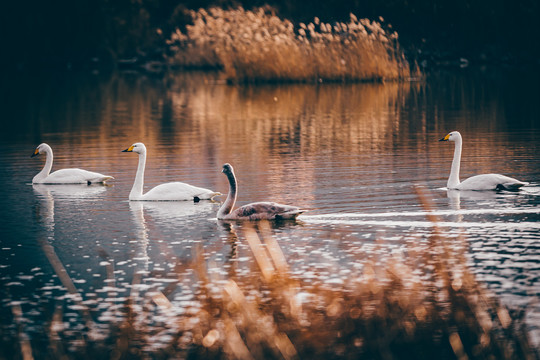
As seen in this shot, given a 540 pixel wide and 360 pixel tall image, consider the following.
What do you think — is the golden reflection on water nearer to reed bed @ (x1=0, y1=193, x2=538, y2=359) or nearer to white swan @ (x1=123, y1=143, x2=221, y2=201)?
white swan @ (x1=123, y1=143, x2=221, y2=201)

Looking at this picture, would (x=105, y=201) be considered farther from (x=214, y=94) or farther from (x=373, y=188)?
(x=214, y=94)

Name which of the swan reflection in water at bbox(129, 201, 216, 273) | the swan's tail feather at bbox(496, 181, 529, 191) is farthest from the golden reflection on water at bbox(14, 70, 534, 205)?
the swan's tail feather at bbox(496, 181, 529, 191)

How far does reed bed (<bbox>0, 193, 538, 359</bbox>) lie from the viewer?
25.0 feet

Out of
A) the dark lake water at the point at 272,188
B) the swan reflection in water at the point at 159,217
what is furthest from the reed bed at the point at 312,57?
the swan reflection in water at the point at 159,217

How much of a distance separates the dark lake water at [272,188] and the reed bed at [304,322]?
0.67 feet

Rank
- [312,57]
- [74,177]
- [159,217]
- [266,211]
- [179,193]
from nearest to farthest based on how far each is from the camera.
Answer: [266,211] < [159,217] < [179,193] < [74,177] < [312,57]

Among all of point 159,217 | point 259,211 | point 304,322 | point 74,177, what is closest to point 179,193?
point 159,217

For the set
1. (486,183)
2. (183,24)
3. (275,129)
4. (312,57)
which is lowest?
(486,183)

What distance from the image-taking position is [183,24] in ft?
193

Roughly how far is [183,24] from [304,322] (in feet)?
170

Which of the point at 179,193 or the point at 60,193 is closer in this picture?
the point at 179,193

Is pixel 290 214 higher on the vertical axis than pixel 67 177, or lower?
lower

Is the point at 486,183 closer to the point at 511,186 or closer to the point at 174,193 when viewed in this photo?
the point at 511,186

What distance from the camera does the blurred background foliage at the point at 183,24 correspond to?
174 ft
